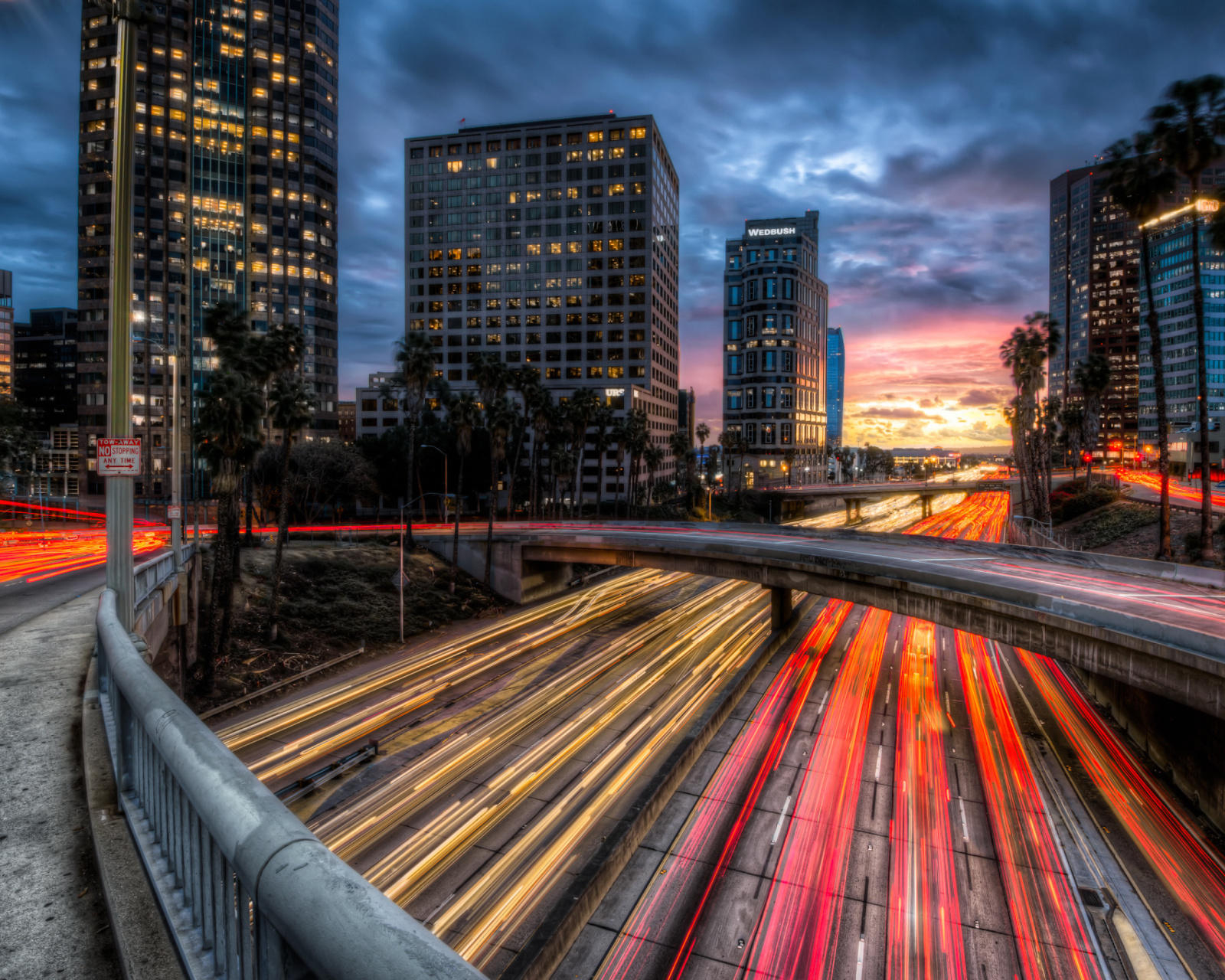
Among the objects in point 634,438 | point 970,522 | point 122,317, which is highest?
point 634,438

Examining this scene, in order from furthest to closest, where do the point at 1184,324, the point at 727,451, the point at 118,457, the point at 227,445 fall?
1. the point at 727,451
2. the point at 1184,324
3. the point at 227,445
4. the point at 118,457

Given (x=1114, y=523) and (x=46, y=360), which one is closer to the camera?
(x=1114, y=523)

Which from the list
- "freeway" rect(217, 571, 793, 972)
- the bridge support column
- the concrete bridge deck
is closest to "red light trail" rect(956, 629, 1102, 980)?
the concrete bridge deck

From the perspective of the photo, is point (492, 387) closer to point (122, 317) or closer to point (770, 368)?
point (122, 317)

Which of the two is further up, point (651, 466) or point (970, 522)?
point (651, 466)

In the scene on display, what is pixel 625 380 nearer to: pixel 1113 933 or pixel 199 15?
pixel 199 15

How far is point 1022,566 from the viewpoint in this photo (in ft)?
113

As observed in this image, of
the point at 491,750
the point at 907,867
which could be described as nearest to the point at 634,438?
the point at 491,750

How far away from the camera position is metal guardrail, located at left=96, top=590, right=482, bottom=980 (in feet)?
6.13

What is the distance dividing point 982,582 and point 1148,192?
32062 millimetres

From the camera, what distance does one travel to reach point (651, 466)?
113125 mm

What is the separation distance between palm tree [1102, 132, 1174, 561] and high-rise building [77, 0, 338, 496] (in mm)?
128578

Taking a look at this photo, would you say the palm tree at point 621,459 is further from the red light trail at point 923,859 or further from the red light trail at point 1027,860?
the red light trail at point 1027,860

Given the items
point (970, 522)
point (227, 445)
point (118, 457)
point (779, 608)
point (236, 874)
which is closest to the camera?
point (236, 874)
